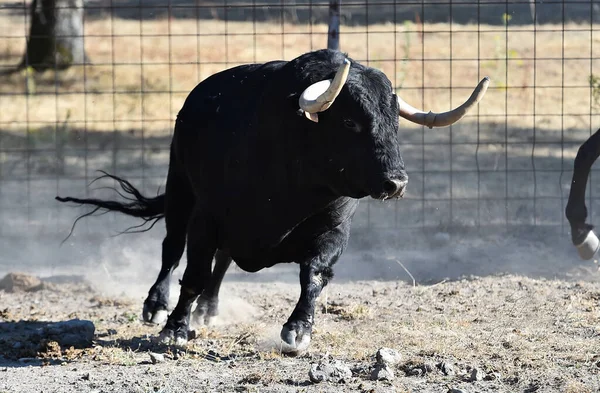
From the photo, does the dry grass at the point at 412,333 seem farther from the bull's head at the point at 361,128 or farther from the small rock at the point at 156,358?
the bull's head at the point at 361,128

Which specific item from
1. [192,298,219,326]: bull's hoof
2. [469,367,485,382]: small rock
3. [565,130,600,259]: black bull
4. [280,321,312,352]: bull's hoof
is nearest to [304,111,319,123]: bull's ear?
[280,321,312,352]: bull's hoof

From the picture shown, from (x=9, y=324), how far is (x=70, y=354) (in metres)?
0.90

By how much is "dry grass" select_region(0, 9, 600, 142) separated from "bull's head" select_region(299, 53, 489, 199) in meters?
6.44

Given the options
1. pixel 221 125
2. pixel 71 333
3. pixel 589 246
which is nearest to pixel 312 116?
pixel 221 125

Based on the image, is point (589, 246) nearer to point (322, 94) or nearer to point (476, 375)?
point (476, 375)

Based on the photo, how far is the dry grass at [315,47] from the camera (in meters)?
13.7

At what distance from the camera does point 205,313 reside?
694cm

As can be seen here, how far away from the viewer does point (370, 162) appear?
17.1 ft

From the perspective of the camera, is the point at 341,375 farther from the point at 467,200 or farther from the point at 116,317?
the point at 467,200

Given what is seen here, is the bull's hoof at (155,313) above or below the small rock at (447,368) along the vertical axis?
below

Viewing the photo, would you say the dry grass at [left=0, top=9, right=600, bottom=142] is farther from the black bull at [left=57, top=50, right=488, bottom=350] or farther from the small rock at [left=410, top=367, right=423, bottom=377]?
the small rock at [left=410, top=367, right=423, bottom=377]

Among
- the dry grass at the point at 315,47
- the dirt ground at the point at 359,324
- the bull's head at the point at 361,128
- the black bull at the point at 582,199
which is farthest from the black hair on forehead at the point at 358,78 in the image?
the dry grass at the point at 315,47

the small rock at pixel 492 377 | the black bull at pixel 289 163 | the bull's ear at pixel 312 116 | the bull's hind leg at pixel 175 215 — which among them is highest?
the bull's ear at pixel 312 116

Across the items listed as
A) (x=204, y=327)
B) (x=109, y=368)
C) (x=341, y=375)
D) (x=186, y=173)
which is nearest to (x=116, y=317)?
(x=204, y=327)
